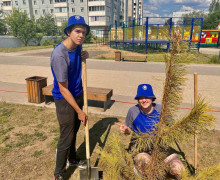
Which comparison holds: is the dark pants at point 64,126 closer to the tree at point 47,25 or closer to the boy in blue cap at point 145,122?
the boy in blue cap at point 145,122

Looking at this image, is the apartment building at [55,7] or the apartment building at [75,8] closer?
the apartment building at [75,8]

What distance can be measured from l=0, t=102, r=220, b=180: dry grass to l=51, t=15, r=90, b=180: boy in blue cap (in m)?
0.69

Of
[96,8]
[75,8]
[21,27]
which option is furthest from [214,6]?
[21,27]

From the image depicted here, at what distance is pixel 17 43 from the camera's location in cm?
3322

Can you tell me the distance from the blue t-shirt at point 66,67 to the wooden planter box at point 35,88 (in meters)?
3.25

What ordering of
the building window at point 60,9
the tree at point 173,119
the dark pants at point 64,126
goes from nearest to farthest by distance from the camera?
the tree at point 173,119 < the dark pants at point 64,126 < the building window at point 60,9

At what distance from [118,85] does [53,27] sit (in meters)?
39.4

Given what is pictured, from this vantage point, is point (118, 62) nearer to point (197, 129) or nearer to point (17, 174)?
point (17, 174)

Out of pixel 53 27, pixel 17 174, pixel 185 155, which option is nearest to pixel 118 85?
pixel 185 155

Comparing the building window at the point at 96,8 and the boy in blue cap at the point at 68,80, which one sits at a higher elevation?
the building window at the point at 96,8

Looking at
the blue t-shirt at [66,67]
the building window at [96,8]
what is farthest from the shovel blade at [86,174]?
the building window at [96,8]

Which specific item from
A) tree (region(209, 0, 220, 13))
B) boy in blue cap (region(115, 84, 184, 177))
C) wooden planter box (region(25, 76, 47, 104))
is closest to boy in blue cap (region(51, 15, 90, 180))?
boy in blue cap (region(115, 84, 184, 177))

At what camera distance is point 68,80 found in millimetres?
2412

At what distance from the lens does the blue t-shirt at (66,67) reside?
2113 millimetres
